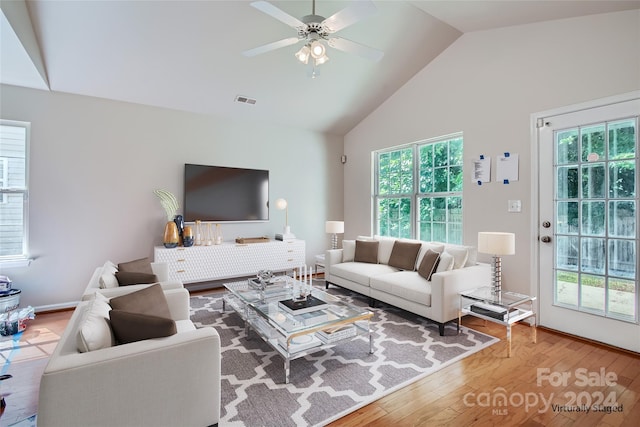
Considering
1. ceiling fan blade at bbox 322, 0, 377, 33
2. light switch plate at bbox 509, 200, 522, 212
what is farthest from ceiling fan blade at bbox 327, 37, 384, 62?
light switch plate at bbox 509, 200, 522, 212

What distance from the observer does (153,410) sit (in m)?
1.46

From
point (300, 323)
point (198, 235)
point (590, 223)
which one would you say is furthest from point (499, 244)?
point (198, 235)

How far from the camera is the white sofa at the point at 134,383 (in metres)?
1.27

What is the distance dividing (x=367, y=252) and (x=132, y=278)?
117 inches

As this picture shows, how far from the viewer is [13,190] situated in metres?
3.48

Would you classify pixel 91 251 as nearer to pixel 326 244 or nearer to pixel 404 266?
pixel 326 244

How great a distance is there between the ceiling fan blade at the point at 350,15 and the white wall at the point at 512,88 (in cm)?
226

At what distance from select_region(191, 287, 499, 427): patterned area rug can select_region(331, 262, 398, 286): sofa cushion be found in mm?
607

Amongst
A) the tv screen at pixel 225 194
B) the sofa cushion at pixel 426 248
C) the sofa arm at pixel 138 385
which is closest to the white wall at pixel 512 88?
the sofa cushion at pixel 426 248

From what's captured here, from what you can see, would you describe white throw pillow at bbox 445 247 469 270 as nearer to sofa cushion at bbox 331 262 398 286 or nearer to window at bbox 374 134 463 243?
window at bbox 374 134 463 243

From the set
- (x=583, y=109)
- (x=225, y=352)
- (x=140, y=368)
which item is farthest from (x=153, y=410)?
(x=583, y=109)

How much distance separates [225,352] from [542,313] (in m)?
3.24

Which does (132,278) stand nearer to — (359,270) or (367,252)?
(359,270)

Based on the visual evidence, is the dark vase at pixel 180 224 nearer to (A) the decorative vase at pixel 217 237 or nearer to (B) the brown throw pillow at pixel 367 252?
(A) the decorative vase at pixel 217 237
